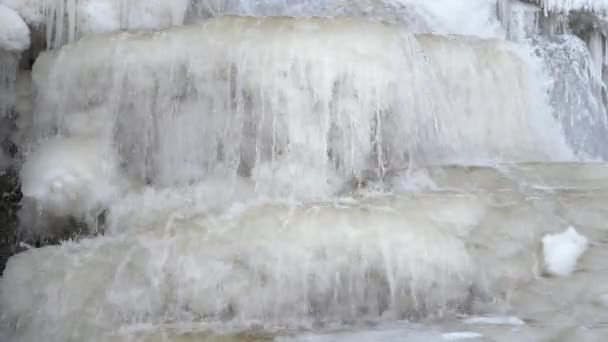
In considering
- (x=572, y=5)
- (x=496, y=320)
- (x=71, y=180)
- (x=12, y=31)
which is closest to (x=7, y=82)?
(x=12, y=31)

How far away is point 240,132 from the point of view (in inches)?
172

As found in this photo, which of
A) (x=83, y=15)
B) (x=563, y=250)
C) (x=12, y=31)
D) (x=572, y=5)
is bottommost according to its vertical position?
(x=563, y=250)

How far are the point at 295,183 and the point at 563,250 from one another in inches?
52.8

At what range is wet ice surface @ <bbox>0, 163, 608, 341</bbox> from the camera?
3.17m

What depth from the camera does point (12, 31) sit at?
508 centimetres

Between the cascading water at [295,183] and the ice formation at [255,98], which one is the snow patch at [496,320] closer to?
the cascading water at [295,183]

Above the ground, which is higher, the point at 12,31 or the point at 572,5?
the point at 572,5

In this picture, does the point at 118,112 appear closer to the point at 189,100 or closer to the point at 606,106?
the point at 189,100

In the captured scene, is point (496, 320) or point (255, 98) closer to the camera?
point (496, 320)

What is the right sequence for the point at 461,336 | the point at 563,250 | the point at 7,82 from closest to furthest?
the point at 461,336 → the point at 563,250 → the point at 7,82

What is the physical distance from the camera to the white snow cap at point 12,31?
16.5 feet

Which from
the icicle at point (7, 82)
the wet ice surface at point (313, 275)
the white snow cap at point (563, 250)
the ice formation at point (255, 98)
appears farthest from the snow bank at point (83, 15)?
the white snow cap at point (563, 250)

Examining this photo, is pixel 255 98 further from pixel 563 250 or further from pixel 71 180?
pixel 563 250

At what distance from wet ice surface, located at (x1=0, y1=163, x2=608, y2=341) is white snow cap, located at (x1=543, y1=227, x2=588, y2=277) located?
0.03m
